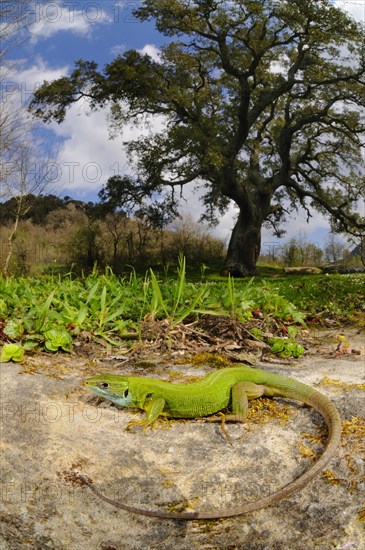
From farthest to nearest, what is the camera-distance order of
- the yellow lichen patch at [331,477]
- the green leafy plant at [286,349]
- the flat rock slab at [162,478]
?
the green leafy plant at [286,349]
the yellow lichen patch at [331,477]
the flat rock slab at [162,478]

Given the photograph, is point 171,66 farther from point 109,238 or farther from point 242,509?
point 242,509

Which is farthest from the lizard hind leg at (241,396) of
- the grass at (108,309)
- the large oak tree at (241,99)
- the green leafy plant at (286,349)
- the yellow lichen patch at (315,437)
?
the large oak tree at (241,99)

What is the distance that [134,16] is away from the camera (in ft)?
75.7

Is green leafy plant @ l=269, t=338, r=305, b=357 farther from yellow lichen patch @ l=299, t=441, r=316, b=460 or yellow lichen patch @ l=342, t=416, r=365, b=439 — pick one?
yellow lichen patch @ l=299, t=441, r=316, b=460

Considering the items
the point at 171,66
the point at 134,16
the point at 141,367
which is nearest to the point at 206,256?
the point at 171,66

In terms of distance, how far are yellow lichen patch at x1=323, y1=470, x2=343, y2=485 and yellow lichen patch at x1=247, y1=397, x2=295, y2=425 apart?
1.70 ft

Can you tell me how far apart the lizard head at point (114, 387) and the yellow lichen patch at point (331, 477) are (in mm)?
1164

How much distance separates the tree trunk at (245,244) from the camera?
1083 inches

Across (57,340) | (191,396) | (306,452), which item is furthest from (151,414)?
(57,340)

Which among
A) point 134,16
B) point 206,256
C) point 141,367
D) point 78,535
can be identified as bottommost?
point 78,535

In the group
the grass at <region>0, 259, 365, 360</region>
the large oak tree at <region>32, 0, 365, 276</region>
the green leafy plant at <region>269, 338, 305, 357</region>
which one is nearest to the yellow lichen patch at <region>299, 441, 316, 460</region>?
the green leafy plant at <region>269, 338, 305, 357</region>

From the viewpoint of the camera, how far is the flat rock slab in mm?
2223

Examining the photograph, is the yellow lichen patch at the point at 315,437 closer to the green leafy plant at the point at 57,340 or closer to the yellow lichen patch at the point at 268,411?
the yellow lichen patch at the point at 268,411

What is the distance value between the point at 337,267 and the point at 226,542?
29442mm
